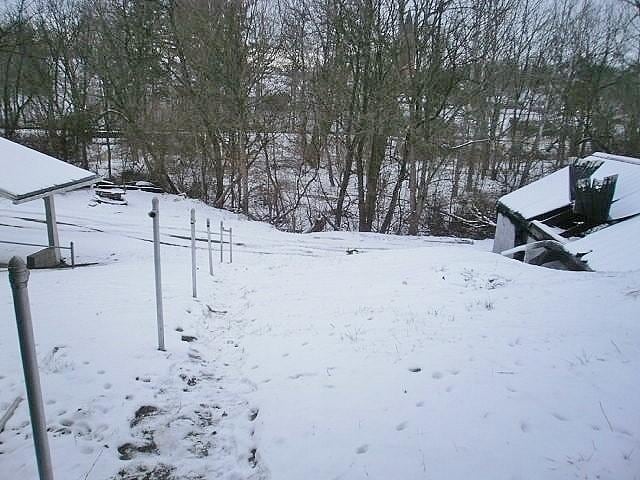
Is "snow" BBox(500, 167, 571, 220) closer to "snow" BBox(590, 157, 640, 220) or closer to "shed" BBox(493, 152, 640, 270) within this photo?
"shed" BBox(493, 152, 640, 270)

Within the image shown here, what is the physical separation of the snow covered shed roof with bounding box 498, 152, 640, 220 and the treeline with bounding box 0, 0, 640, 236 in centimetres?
582

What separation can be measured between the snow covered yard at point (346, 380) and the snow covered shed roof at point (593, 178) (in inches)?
172

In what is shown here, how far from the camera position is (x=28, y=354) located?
2.20 m

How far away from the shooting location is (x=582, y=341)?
4.61 meters

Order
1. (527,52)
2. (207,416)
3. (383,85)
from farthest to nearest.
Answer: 1. (527,52)
2. (383,85)
3. (207,416)

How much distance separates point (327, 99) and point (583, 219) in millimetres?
13957

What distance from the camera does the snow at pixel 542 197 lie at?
12.7 m

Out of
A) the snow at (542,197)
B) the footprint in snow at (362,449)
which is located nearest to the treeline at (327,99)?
the snow at (542,197)

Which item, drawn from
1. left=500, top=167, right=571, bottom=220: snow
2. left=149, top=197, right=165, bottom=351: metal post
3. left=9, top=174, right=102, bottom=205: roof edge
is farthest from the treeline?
left=149, top=197, right=165, bottom=351: metal post

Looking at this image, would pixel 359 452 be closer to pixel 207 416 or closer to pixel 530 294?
pixel 207 416

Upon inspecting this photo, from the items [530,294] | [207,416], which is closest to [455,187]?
[530,294]

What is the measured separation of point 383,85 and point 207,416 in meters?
19.1

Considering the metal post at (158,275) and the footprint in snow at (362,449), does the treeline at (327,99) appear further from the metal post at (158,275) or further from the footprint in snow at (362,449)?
the footprint in snow at (362,449)

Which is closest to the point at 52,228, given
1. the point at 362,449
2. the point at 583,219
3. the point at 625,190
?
the point at 362,449
